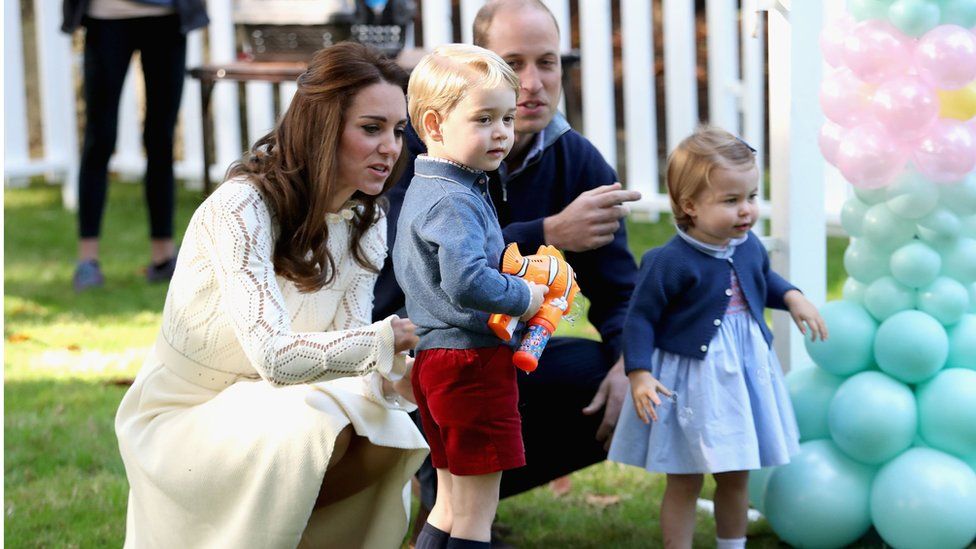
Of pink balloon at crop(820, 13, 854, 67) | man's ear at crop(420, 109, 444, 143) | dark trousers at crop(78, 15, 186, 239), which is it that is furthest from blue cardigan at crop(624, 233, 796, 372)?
dark trousers at crop(78, 15, 186, 239)

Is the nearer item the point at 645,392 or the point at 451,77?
the point at 451,77

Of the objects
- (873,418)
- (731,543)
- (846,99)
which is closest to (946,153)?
(846,99)

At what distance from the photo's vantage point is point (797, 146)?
316 cm

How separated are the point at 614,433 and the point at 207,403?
2.82 ft

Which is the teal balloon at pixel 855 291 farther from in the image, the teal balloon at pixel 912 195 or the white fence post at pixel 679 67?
the white fence post at pixel 679 67

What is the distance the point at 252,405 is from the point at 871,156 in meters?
1.34

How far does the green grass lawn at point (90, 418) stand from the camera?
10.3 ft

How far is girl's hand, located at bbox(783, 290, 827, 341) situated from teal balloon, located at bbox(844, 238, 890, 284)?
167 millimetres

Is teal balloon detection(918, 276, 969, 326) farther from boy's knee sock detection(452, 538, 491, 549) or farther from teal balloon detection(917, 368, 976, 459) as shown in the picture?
boy's knee sock detection(452, 538, 491, 549)

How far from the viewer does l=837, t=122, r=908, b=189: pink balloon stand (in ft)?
9.21

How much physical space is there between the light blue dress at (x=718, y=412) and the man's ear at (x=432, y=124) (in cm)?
65

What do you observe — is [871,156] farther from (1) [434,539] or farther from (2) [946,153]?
(1) [434,539]

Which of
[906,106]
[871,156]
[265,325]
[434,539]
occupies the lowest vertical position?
[434,539]

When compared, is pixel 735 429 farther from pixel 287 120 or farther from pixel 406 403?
pixel 287 120
